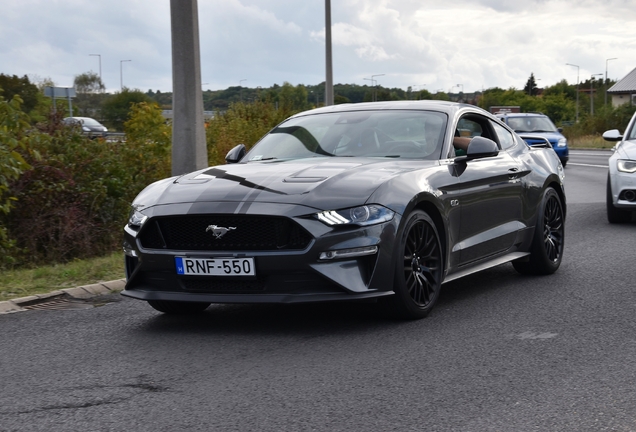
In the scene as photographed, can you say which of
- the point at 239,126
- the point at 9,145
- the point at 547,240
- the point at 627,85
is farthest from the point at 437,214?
the point at 627,85

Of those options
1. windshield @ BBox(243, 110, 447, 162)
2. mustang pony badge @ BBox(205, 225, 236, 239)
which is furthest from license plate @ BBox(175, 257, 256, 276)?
windshield @ BBox(243, 110, 447, 162)

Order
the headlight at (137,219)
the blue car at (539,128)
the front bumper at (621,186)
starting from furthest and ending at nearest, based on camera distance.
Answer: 1. the blue car at (539,128)
2. the front bumper at (621,186)
3. the headlight at (137,219)

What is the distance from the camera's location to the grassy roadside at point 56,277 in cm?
784

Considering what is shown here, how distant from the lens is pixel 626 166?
Answer: 1247 centimetres

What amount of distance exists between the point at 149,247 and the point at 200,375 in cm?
140

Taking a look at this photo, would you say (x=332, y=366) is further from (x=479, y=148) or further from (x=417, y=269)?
(x=479, y=148)

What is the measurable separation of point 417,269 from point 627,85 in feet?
348

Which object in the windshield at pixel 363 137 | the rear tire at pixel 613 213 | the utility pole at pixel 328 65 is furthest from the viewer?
the utility pole at pixel 328 65

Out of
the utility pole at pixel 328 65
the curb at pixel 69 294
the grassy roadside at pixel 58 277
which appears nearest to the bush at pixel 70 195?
the grassy roadside at pixel 58 277

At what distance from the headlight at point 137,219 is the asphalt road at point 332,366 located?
689 mm

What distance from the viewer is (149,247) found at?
241 inches

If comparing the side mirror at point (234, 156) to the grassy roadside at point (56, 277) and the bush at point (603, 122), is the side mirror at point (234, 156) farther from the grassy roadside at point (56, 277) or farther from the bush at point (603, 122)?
the bush at point (603, 122)

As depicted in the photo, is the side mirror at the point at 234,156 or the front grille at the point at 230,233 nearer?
the front grille at the point at 230,233

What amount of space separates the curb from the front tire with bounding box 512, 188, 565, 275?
3.51 m
